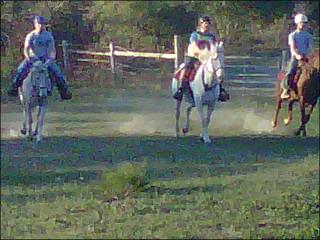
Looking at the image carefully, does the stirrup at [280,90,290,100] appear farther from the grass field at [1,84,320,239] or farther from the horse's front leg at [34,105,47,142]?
the horse's front leg at [34,105,47,142]

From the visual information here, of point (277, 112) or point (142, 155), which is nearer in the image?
point (142, 155)

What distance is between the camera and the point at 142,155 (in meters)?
16.5

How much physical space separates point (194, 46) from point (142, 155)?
2494mm

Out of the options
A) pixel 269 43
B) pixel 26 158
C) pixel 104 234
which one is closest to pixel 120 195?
pixel 104 234

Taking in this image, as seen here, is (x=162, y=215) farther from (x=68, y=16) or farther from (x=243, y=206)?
(x=68, y=16)

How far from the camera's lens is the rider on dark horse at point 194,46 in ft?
58.5

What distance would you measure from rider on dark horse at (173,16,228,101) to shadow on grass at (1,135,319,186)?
961mm

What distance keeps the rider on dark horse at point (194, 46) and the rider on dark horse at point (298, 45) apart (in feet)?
5.78

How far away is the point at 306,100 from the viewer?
19.3 meters

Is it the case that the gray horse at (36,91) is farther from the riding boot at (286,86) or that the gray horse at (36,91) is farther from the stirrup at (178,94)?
the riding boot at (286,86)

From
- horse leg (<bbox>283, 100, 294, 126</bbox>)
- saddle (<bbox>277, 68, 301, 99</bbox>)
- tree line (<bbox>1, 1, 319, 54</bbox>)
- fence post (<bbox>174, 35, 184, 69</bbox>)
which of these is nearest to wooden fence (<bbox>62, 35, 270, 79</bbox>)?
fence post (<bbox>174, 35, 184, 69</bbox>)

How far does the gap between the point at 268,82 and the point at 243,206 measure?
730 inches

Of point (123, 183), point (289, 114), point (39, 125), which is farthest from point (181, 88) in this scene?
point (123, 183)

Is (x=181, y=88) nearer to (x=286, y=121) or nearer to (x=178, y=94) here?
(x=178, y=94)
